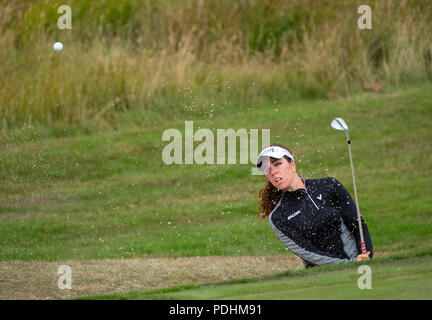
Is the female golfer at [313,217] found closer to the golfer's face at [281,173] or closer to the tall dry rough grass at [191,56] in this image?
the golfer's face at [281,173]

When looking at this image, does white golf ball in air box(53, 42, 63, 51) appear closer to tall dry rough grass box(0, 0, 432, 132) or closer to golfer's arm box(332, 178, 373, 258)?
tall dry rough grass box(0, 0, 432, 132)

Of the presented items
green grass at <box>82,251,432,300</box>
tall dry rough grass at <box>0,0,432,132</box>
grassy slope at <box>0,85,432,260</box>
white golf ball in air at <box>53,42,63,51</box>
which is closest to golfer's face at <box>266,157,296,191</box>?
green grass at <box>82,251,432,300</box>

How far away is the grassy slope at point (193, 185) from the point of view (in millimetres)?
13156

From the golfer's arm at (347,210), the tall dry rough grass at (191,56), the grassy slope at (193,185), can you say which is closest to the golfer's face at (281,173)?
the golfer's arm at (347,210)

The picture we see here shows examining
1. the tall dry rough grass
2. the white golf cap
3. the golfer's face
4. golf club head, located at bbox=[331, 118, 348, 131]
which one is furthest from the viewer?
the tall dry rough grass

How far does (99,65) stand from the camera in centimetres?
1933

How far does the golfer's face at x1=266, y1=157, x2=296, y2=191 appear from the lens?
835 cm

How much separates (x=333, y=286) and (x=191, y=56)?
13.6m

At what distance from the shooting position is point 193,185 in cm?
1636

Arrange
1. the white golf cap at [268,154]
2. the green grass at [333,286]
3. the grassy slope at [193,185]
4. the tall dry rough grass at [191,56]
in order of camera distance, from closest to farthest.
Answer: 1. the green grass at [333,286]
2. the white golf cap at [268,154]
3. the grassy slope at [193,185]
4. the tall dry rough grass at [191,56]

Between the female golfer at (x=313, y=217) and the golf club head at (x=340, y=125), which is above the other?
the golf club head at (x=340, y=125)

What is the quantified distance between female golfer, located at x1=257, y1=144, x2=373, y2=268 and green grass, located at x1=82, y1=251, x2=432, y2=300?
0.31 metres

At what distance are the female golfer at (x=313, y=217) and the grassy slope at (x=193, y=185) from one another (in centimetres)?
376

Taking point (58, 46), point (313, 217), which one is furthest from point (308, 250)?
point (58, 46)
